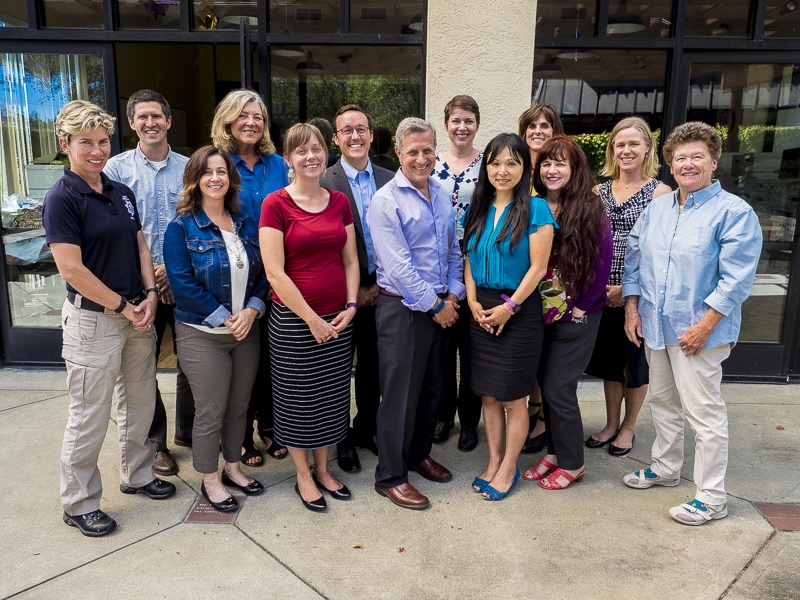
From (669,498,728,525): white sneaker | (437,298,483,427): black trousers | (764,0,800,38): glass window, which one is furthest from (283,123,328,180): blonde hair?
(764,0,800,38): glass window

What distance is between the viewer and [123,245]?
9.36ft

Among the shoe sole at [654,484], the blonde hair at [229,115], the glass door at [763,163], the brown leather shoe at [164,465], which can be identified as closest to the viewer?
the blonde hair at [229,115]

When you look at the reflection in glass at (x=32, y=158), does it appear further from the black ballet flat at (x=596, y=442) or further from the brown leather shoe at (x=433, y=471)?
the black ballet flat at (x=596, y=442)

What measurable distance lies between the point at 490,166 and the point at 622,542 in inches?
76.9

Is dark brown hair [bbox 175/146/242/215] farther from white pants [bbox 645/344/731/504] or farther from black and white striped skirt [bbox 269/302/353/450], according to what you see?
white pants [bbox 645/344/731/504]

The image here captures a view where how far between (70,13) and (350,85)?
7.52 ft

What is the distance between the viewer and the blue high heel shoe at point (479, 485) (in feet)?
10.8

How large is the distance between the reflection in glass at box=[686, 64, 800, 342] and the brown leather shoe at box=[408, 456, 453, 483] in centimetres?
345

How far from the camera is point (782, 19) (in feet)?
15.4

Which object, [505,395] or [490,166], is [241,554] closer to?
[505,395]

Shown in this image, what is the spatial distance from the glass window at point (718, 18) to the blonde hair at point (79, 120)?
437 cm

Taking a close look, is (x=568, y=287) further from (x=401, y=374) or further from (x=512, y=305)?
(x=401, y=374)

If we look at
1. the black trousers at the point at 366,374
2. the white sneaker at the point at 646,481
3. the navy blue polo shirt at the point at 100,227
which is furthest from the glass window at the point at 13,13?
the white sneaker at the point at 646,481

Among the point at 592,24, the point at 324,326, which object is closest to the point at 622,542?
the point at 324,326
